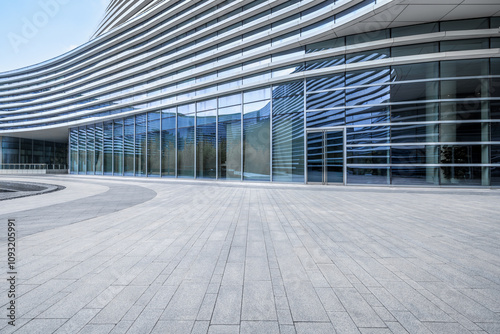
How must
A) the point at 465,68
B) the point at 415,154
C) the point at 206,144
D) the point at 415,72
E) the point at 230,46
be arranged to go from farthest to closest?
the point at 206,144 → the point at 230,46 → the point at 415,72 → the point at 415,154 → the point at 465,68

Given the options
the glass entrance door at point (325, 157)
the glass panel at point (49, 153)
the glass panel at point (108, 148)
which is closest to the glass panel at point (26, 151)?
the glass panel at point (49, 153)

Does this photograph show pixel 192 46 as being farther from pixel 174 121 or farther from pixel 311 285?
pixel 311 285

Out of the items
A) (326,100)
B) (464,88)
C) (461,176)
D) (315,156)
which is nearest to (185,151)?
(315,156)

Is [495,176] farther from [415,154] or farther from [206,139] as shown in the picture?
[206,139]

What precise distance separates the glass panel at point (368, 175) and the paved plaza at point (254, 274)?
7.00 metres

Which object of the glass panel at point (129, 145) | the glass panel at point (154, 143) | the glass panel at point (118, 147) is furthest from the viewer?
the glass panel at point (118, 147)

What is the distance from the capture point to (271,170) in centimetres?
1619

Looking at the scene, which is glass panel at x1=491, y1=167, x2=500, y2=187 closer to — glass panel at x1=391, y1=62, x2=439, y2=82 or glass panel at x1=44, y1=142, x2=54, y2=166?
glass panel at x1=391, y1=62, x2=439, y2=82

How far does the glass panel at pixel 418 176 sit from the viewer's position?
12922 mm

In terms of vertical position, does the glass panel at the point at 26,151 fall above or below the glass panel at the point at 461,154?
above

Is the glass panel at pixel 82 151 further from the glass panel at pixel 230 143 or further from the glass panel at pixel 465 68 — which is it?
the glass panel at pixel 465 68

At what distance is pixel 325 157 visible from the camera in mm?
14766

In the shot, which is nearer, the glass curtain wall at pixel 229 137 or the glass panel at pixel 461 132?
the glass panel at pixel 461 132

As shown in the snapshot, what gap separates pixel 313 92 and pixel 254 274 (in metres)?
14.1
